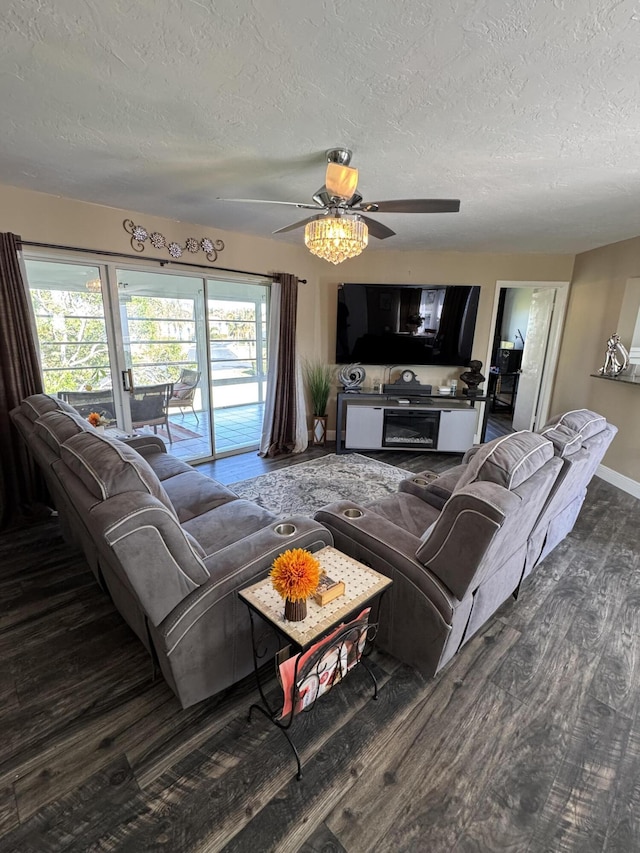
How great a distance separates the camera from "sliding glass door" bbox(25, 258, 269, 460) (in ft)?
10.7

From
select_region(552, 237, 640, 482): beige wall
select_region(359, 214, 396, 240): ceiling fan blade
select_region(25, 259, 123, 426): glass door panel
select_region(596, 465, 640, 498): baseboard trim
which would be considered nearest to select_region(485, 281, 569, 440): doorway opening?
select_region(552, 237, 640, 482): beige wall

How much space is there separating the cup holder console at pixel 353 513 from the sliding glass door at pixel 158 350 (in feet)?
8.51

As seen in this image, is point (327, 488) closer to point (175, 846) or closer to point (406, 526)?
point (406, 526)

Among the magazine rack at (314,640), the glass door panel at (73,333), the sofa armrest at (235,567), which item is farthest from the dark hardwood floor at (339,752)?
the glass door panel at (73,333)

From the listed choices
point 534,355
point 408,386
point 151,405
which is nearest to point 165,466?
point 151,405

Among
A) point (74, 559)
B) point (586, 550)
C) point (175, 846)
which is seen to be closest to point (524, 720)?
point (175, 846)

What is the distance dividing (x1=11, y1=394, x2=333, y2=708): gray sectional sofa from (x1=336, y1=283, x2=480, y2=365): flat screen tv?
11.5ft

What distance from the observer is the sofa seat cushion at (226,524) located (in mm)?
1908

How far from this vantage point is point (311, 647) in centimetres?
127

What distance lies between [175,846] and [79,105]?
2843mm

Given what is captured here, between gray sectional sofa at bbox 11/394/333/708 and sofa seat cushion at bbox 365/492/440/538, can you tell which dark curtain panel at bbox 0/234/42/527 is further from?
sofa seat cushion at bbox 365/492/440/538

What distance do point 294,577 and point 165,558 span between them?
17.9 inches

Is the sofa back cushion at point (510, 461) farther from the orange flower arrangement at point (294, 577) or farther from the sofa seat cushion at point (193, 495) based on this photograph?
the sofa seat cushion at point (193, 495)

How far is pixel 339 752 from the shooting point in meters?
1.41
